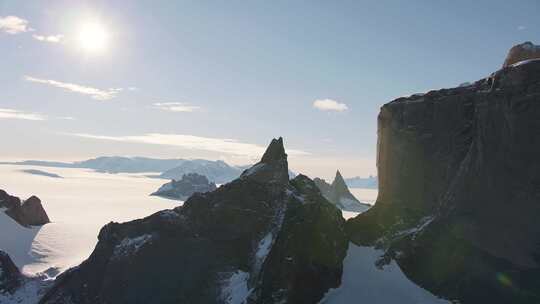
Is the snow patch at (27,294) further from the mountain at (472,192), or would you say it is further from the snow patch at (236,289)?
the mountain at (472,192)

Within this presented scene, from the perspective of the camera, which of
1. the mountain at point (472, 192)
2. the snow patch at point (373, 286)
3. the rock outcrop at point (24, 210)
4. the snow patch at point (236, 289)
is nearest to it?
the snow patch at point (236, 289)

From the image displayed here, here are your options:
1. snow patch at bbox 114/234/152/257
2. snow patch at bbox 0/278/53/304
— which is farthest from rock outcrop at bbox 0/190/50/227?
snow patch at bbox 114/234/152/257

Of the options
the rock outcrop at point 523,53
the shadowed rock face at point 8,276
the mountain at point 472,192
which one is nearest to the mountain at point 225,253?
the shadowed rock face at point 8,276

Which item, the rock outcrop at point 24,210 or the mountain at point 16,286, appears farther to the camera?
the rock outcrop at point 24,210

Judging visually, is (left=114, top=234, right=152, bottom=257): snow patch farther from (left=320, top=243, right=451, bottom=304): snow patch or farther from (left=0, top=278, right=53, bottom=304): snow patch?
(left=320, top=243, right=451, bottom=304): snow patch

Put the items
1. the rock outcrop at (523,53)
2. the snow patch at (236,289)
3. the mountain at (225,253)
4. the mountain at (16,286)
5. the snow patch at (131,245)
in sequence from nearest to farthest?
the snow patch at (236,289) → the mountain at (225,253) → the snow patch at (131,245) → the mountain at (16,286) → the rock outcrop at (523,53)

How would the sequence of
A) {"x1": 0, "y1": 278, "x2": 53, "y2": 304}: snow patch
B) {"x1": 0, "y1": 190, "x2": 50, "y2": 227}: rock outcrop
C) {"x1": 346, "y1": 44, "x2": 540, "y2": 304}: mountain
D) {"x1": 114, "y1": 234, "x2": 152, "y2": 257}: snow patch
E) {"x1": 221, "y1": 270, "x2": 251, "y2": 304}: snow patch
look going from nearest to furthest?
{"x1": 221, "y1": 270, "x2": 251, "y2": 304}: snow patch, {"x1": 346, "y1": 44, "x2": 540, "y2": 304}: mountain, {"x1": 114, "y1": 234, "x2": 152, "y2": 257}: snow patch, {"x1": 0, "y1": 278, "x2": 53, "y2": 304}: snow patch, {"x1": 0, "y1": 190, "x2": 50, "y2": 227}: rock outcrop
